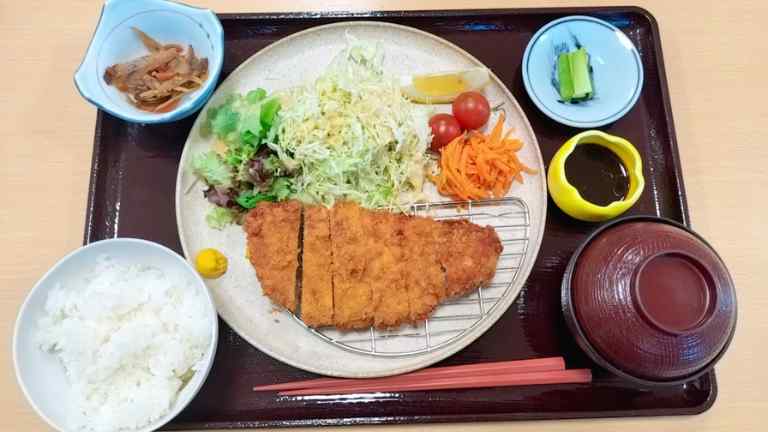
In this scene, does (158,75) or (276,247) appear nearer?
(276,247)

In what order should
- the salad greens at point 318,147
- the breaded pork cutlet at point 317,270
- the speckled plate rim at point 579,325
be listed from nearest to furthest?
the speckled plate rim at point 579,325, the breaded pork cutlet at point 317,270, the salad greens at point 318,147

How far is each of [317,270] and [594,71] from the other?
1.70 m

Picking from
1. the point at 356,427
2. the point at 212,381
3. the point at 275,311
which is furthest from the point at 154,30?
the point at 356,427

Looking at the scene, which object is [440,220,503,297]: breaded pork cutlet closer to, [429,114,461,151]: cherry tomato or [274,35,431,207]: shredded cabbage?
[274,35,431,207]: shredded cabbage

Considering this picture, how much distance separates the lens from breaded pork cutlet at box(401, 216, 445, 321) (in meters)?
2.25

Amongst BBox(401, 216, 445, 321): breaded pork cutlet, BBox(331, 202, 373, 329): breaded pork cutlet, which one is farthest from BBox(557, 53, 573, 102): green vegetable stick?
BBox(331, 202, 373, 329): breaded pork cutlet

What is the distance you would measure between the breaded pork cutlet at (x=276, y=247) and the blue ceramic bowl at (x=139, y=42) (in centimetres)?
62

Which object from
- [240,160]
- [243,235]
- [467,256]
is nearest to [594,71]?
[467,256]

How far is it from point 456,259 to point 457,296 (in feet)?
0.57

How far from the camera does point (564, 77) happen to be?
8.41ft

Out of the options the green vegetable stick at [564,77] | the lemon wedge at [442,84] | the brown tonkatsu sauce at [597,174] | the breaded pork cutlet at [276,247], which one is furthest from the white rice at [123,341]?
the green vegetable stick at [564,77]

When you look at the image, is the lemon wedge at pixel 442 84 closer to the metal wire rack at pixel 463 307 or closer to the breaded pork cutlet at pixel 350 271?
the metal wire rack at pixel 463 307

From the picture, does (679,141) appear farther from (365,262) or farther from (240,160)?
(240,160)

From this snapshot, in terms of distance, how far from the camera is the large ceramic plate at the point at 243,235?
225cm
